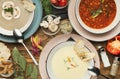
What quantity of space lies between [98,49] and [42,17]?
0.32 m

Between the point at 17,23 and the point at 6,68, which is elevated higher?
the point at 17,23

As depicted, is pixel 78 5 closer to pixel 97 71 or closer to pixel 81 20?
pixel 81 20

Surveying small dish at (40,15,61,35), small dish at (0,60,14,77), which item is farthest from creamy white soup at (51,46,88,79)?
small dish at (0,60,14,77)

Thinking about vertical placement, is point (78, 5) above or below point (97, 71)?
above

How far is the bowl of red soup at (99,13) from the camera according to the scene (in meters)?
4.13

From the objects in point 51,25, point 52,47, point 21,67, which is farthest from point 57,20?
point 21,67

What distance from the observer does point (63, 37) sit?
13.6ft

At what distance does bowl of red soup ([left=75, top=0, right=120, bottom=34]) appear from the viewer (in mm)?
4133

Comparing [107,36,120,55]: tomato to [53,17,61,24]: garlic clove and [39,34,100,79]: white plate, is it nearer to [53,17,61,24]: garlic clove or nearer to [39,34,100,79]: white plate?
[39,34,100,79]: white plate

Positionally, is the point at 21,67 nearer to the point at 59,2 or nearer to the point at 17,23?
the point at 17,23

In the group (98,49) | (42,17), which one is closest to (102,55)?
(98,49)

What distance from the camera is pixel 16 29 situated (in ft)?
13.5

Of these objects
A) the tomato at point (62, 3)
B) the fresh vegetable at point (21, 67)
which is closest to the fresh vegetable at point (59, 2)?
the tomato at point (62, 3)

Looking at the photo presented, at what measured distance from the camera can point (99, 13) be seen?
13.6ft
